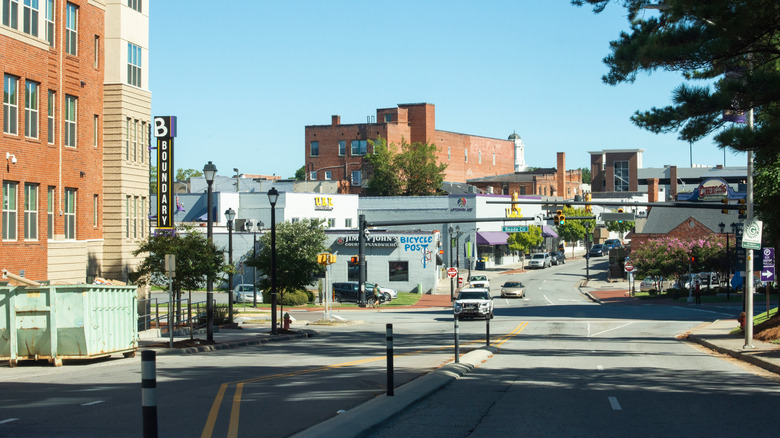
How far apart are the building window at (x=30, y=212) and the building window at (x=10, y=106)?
2.06 metres

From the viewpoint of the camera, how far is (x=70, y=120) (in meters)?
29.5

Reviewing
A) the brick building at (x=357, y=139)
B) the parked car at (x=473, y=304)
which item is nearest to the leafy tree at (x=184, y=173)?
the brick building at (x=357, y=139)

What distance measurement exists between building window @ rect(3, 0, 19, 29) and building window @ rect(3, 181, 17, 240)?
202 inches

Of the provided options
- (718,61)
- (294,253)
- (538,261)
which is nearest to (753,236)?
(718,61)

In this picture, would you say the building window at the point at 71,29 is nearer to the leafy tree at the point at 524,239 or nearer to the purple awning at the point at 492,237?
the purple awning at the point at 492,237

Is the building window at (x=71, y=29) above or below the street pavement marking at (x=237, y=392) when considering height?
above

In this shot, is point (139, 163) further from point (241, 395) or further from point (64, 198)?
point (241, 395)

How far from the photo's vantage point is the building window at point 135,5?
3407 centimetres

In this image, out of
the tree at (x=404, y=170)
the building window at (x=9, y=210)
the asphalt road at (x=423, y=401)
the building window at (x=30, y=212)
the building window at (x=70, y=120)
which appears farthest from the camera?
the tree at (x=404, y=170)

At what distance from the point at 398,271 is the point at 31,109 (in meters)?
44.9

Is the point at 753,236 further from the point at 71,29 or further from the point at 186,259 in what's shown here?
the point at 71,29

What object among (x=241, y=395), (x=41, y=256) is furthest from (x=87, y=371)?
(x=41, y=256)

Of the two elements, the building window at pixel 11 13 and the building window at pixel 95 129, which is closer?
the building window at pixel 11 13

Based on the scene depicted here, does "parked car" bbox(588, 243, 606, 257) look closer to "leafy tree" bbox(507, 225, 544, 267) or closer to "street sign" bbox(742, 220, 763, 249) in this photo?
"leafy tree" bbox(507, 225, 544, 267)
